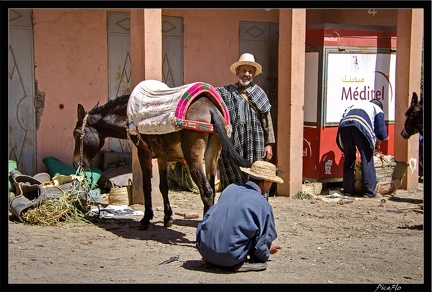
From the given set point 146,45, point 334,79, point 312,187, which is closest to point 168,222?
point 146,45

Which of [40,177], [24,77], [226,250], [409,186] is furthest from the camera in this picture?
[409,186]

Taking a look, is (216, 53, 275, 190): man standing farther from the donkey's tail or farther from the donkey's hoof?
the donkey's hoof

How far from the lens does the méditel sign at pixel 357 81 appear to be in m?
11.4

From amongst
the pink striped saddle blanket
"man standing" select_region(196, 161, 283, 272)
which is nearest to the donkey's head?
the pink striped saddle blanket

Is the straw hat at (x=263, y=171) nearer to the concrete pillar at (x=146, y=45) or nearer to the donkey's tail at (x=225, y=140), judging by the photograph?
the donkey's tail at (x=225, y=140)

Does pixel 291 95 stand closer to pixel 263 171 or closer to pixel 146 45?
pixel 146 45

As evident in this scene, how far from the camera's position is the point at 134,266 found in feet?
20.9

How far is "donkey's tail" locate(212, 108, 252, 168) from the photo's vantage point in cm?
710

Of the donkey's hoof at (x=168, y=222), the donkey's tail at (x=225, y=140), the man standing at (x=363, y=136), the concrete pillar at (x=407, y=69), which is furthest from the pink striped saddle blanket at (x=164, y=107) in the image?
the concrete pillar at (x=407, y=69)

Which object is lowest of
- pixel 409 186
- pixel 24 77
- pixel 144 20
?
pixel 409 186

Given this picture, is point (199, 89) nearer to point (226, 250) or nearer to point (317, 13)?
point (226, 250)

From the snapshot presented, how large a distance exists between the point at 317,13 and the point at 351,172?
324 centimetres

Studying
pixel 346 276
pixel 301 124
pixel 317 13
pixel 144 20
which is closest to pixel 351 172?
pixel 301 124

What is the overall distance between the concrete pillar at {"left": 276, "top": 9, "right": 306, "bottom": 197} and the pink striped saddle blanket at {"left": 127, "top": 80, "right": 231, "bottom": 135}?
303 cm
